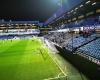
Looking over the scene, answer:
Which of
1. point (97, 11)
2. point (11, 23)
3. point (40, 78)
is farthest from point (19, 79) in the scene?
point (11, 23)

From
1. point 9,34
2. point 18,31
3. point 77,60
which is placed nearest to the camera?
point 77,60

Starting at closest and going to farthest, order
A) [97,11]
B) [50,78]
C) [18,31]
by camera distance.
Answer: [50,78]
[97,11]
[18,31]

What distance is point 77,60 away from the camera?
39.6 ft

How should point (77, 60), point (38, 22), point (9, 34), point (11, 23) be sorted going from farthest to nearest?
point (38, 22) → point (11, 23) → point (9, 34) → point (77, 60)

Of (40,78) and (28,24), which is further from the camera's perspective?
(28,24)

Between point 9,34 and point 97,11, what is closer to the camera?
point 97,11

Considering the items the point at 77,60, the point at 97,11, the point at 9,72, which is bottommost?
the point at 9,72

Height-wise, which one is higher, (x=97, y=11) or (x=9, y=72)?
(x=97, y=11)

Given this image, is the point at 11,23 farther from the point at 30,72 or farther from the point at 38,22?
the point at 30,72

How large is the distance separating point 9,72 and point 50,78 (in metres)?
3.92

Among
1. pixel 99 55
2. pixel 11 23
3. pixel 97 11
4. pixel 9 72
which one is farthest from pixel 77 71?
pixel 11 23

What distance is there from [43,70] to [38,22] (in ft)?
237

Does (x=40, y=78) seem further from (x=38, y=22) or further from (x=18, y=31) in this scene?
(x=38, y=22)

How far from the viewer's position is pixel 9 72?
11273 millimetres
